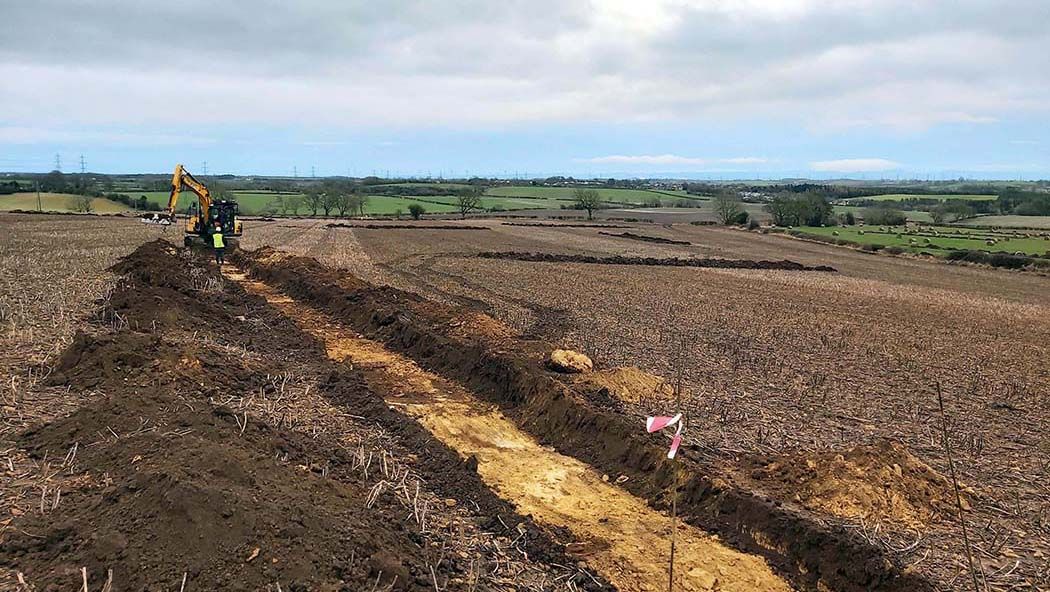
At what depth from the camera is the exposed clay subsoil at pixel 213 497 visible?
435cm

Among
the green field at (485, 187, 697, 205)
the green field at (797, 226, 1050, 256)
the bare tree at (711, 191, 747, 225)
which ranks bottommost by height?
the green field at (797, 226, 1050, 256)

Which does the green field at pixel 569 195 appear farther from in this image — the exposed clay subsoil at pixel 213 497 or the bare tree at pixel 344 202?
the exposed clay subsoil at pixel 213 497

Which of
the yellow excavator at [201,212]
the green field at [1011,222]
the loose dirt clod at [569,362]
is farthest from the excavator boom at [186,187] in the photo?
the green field at [1011,222]

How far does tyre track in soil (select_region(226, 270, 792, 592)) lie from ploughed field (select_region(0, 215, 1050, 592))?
0.11ft

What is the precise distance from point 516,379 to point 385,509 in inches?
193

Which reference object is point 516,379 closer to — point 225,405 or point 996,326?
point 225,405

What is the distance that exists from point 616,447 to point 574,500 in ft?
4.07

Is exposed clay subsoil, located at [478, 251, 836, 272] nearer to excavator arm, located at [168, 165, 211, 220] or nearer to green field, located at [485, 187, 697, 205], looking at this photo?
excavator arm, located at [168, 165, 211, 220]

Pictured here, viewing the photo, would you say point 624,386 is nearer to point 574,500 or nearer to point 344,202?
point 574,500

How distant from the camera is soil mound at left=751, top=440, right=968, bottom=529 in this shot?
6.54 meters

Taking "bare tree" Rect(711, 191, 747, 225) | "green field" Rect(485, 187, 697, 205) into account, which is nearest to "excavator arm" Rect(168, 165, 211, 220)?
"bare tree" Rect(711, 191, 747, 225)

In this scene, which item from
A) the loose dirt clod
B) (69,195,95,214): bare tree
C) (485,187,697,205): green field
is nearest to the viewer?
the loose dirt clod

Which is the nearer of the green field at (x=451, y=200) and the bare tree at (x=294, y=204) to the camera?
the bare tree at (x=294, y=204)

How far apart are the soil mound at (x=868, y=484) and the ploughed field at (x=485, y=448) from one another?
27 mm
